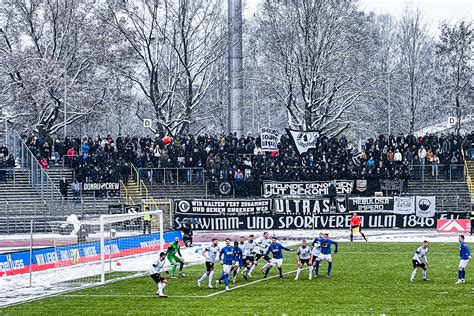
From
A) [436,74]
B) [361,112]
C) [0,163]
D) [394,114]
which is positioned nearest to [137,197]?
[0,163]

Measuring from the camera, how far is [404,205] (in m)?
59.0

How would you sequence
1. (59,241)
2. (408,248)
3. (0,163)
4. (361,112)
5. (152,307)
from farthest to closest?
1. (361,112)
2. (0,163)
3. (408,248)
4. (59,241)
5. (152,307)

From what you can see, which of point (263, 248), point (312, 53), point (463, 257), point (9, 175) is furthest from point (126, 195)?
point (463, 257)

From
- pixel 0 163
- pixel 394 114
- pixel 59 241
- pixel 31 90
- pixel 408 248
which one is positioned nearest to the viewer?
pixel 59 241

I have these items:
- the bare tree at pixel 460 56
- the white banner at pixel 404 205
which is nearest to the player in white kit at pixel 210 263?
the white banner at pixel 404 205

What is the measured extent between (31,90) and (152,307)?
144 feet

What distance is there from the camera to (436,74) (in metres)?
98.1

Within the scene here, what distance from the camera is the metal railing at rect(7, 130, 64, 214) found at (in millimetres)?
56562

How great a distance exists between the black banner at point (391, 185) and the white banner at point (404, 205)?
1.64 meters

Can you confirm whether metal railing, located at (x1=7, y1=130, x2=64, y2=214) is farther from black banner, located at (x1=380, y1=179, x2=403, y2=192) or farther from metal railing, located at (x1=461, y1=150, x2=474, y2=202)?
metal railing, located at (x1=461, y1=150, x2=474, y2=202)

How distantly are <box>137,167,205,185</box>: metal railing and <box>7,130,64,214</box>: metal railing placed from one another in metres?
6.13

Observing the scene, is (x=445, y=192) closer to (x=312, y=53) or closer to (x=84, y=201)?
(x=312, y=53)

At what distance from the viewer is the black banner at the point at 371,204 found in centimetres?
5903

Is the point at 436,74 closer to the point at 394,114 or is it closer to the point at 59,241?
the point at 394,114
